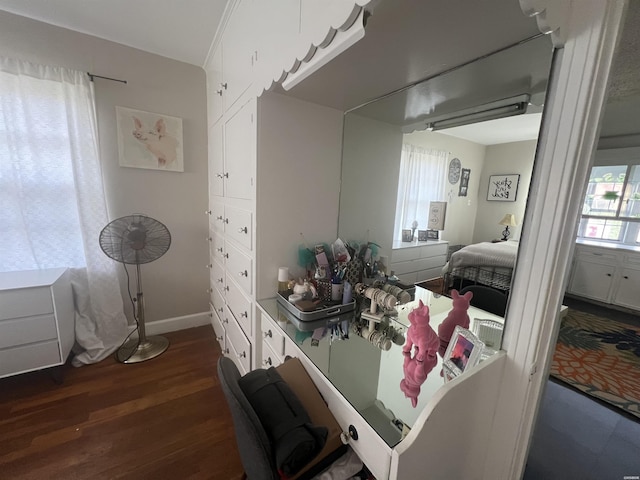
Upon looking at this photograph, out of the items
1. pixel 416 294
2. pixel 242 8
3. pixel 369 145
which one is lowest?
pixel 416 294

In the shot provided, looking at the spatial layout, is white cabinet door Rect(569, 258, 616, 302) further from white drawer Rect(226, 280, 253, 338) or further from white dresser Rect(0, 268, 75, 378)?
white dresser Rect(0, 268, 75, 378)

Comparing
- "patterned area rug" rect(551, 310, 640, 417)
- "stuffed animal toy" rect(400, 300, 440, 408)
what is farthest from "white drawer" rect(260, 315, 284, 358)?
"patterned area rug" rect(551, 310, 640, 417)

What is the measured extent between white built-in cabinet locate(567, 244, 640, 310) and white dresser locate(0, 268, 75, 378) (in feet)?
17.6

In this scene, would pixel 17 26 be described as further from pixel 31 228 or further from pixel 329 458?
pixel 329 458

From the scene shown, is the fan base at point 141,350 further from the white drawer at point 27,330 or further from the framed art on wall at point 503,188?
the framed art on wall at point 503,188

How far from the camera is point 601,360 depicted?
7.18ft

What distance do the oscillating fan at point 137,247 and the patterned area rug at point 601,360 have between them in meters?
3.32

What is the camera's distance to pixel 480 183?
1034mm

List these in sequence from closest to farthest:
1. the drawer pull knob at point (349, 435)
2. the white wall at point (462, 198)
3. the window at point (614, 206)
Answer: the drawer pull knob at point (349, 435) < the white wall at point (462, 198) < the window at point (614, 206)

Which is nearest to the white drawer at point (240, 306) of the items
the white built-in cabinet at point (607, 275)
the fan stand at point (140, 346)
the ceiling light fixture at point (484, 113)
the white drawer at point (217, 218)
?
the white drawer at point (217, 218)

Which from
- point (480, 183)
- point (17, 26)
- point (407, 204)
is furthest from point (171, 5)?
point (480, 183)

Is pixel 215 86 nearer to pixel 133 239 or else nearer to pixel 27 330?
pixel 133 239

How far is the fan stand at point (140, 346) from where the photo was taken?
2.06 m

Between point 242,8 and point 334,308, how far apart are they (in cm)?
163
